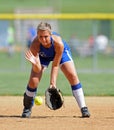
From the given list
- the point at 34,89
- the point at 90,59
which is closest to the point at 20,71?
the point at 90,59

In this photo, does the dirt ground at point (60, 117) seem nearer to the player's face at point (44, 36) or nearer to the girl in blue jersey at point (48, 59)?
the girl in blue jersey at point (48, 59)

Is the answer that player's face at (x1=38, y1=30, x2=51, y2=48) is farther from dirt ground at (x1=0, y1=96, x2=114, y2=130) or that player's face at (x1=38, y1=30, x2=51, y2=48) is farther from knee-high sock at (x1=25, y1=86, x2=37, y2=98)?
dirt ground at (x1=0, y1=96, x2=114, y2=130)

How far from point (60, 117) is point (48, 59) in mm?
914

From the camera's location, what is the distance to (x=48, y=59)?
8109 mm

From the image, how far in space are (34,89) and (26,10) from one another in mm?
24777

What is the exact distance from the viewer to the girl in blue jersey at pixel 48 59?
25.3ft

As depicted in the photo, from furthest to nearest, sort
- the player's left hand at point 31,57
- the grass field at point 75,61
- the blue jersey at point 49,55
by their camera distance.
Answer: the grass field at point 75,61 → the blue jersey at point 49,55 → the player's left hand at point 31,57

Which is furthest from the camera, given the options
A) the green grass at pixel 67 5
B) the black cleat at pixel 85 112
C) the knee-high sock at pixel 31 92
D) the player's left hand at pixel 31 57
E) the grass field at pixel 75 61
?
the green grass at pixel 67 5

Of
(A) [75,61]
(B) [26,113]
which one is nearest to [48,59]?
(B) [26,113]

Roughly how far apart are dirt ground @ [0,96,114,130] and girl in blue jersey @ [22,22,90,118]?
0.30 metres

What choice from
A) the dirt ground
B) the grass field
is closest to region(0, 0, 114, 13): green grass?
the grass field

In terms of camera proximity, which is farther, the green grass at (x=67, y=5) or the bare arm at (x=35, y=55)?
the green grass at (x=67, y=5)

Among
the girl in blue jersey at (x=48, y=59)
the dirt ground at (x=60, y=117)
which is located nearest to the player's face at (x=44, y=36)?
the girl in blue jersey at (x=48, y=59)

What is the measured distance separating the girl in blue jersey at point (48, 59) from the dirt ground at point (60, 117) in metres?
0.30
